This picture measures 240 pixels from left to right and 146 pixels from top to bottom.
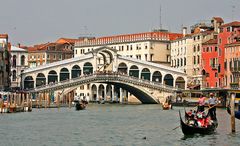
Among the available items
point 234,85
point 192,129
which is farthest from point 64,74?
point 192,129

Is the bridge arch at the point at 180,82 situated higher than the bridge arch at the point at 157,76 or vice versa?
the bridge arch at the point at 157,76

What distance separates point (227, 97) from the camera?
47.2 m

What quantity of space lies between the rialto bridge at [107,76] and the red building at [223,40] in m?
3.51

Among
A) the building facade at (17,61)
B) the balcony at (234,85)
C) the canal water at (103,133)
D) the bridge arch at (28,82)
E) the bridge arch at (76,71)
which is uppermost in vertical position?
the building facade at (17,61)

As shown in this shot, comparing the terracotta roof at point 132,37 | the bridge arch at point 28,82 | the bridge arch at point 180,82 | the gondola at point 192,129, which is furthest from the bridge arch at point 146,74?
the gondola at point 192,129

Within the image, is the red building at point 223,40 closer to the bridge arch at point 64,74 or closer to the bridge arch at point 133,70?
the bridge arch at point 133,70

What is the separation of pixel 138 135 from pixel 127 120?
830cm

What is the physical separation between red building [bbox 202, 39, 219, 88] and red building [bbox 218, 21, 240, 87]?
0.80 m

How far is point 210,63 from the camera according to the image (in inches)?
2256

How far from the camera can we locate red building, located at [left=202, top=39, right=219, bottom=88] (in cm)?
5656

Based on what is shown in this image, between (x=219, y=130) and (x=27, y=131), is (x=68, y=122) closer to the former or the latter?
(x=27, y=131)

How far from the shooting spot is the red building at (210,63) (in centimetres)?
5656

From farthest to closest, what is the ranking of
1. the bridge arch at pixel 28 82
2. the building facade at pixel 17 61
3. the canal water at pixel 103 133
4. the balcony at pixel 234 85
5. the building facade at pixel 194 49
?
the building facade at pixel 17 61, the building facade at pixel 194 49, the bridge arch at pixel 28 82, the balcony at pixel 234 85, the canal water at pixel 103 133

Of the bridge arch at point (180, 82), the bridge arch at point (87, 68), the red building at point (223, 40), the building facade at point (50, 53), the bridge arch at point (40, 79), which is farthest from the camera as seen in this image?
the building facade at point (50, 53)
